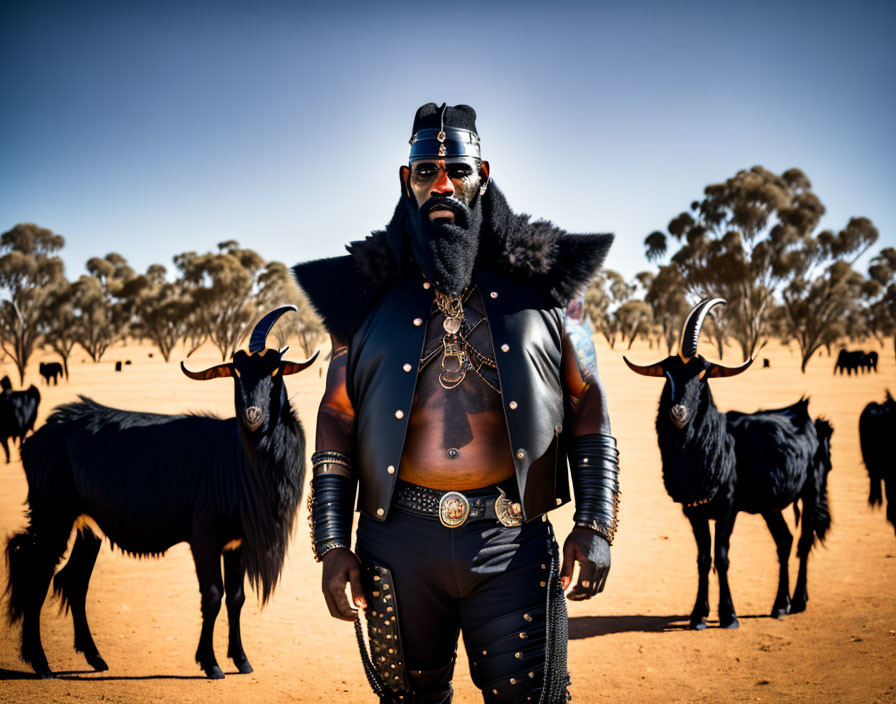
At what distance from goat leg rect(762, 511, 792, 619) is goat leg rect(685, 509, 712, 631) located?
74 cm

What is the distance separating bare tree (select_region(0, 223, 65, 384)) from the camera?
45125 mm

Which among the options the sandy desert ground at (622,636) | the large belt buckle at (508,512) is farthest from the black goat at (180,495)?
the large belt buckle at (508,512)

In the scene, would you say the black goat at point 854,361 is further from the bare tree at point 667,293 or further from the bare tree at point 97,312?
the bare tree at point 97,312

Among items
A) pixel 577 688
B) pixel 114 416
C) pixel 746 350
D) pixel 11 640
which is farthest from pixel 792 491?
pixel 746 350

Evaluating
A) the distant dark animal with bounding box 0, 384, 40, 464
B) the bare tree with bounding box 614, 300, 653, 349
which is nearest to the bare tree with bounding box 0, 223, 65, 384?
the distant dark animal with bounding box 0, 384, 40, 464

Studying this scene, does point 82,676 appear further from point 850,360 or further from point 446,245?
point 850,360

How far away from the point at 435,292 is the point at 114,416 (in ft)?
12.7

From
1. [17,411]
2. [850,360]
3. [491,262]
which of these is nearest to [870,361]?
[850,360]

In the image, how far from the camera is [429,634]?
249 centimetres

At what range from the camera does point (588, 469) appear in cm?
252

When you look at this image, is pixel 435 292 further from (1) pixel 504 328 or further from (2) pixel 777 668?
(2) pixel 777 668

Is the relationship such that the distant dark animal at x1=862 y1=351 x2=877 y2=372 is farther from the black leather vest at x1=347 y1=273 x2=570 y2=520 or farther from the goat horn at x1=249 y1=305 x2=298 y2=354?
the black leather vest at x1=347 y1=273 x2=570 y2=520

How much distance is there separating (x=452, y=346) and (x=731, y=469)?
4051 mm

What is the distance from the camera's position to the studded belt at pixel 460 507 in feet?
8.09
